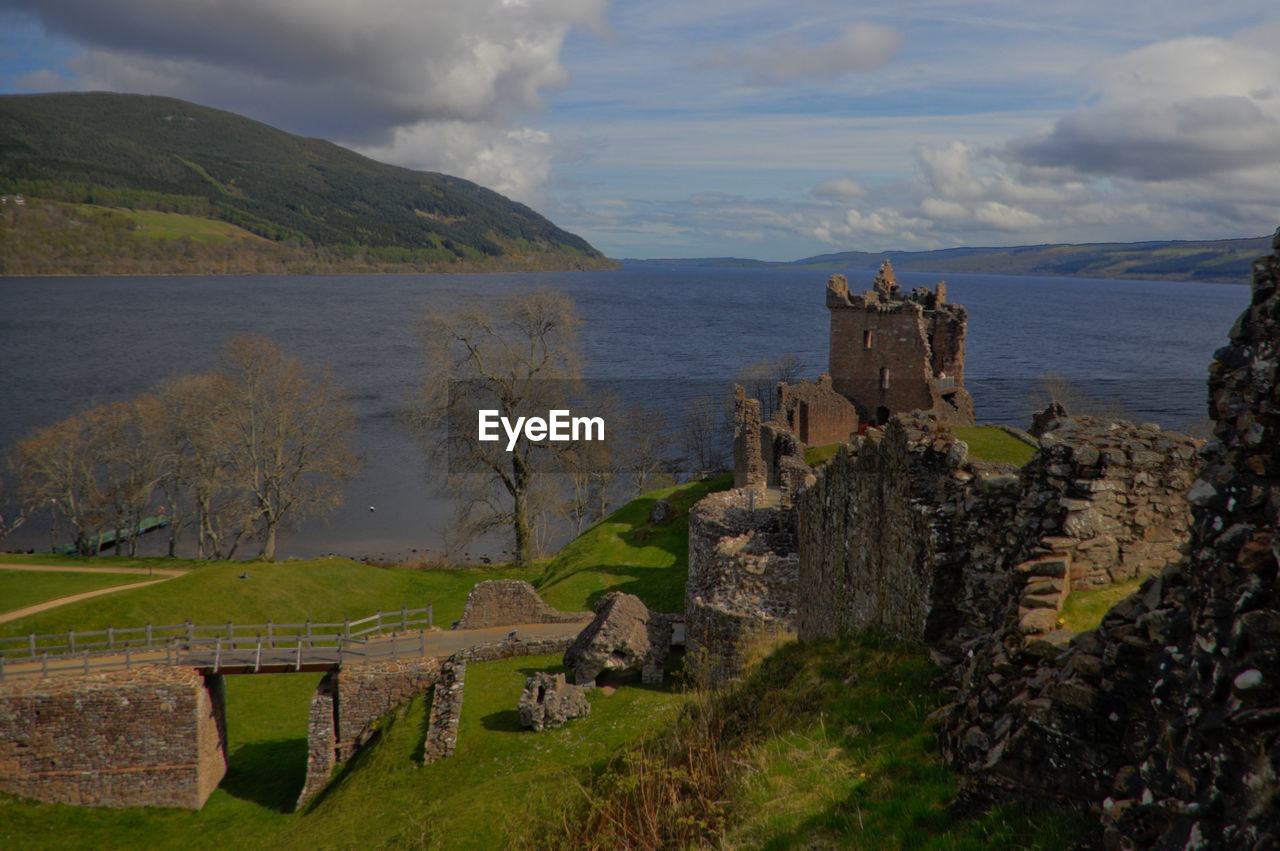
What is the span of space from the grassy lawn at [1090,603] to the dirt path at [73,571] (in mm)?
38134

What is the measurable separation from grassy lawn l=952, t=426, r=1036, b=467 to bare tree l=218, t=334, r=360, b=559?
38.7 m

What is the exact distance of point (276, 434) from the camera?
52.1 meters

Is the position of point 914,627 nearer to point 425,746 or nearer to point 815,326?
point 425,746

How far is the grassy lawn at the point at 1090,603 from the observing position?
743 centimetres

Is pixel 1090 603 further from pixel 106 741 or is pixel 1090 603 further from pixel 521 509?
pixel 521 509

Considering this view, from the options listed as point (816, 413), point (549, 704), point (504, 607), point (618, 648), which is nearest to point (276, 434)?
point (504, 607)

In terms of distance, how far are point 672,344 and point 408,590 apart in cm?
11039

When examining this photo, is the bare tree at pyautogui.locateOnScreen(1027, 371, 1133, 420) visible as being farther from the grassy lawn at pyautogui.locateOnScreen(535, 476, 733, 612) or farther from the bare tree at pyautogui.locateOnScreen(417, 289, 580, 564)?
the bare tree at pyautogui.locateOnScreen(417, 289, 580, 564)

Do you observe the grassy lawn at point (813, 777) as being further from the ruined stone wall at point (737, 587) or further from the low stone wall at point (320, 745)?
the low stone wall at point (320, 745)

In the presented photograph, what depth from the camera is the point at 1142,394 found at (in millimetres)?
100812

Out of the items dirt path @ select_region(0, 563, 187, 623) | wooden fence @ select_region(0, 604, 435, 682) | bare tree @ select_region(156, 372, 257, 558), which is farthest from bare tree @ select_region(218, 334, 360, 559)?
wooden fence @ select_region(0, 604, 435, 682)

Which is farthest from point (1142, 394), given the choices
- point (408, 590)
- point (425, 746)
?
point (425, 746)

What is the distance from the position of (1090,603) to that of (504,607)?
83.8 feet

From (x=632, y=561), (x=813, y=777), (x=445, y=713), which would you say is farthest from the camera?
(x=632, y=561)
